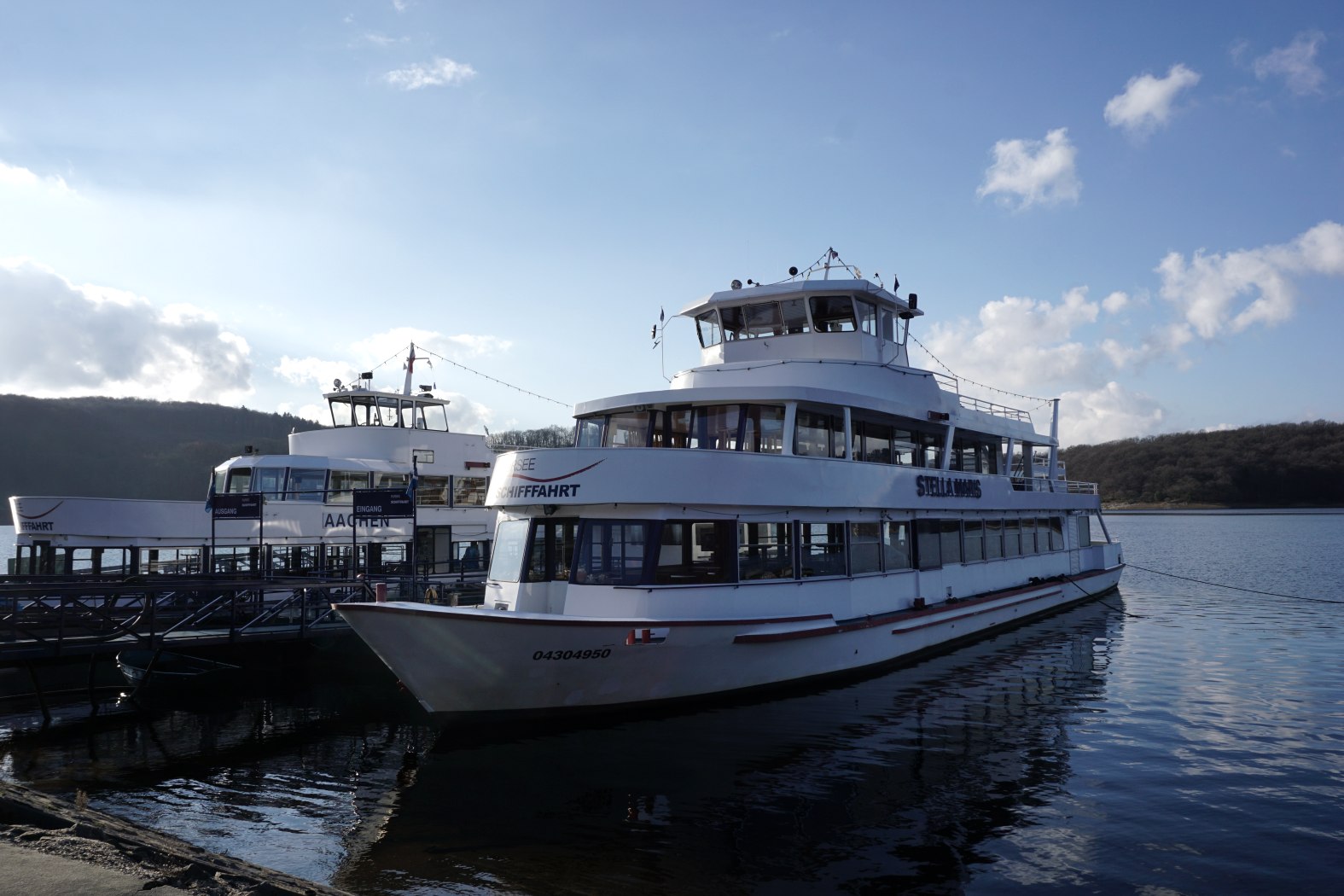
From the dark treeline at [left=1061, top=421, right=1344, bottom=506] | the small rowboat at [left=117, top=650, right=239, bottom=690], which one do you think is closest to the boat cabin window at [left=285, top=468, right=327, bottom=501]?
the small rowboat at [left=117, top=650, right=239, bottom=690]

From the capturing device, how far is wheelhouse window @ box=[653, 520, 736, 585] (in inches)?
508

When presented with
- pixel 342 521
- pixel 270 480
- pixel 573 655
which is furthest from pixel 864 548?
pixel 270 480

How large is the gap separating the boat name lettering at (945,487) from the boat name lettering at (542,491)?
8.10m

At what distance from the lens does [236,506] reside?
19094 millimetres

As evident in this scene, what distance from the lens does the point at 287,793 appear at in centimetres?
1035

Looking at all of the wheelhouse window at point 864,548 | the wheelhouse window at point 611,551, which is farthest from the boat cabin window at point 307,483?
the wheelhouse window at point 864,548

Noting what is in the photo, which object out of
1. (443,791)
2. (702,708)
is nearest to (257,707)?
(443,791)

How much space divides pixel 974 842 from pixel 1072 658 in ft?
37.1

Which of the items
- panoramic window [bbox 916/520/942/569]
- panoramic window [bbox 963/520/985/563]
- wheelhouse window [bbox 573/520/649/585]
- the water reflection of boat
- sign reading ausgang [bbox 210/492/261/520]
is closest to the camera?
the water reflection of boat

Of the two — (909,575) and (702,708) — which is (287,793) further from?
(909,575)

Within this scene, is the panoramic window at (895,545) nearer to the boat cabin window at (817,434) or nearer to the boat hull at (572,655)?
the boat cabin window at (817,434)

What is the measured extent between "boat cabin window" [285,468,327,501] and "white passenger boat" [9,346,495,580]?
3 centimetres

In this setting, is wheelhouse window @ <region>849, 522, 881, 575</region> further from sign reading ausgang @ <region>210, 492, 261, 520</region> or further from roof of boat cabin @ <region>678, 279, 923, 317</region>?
sign reading ausgang @ <region>210, 492, 261, 520</region>

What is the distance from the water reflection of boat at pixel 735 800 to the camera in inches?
309
